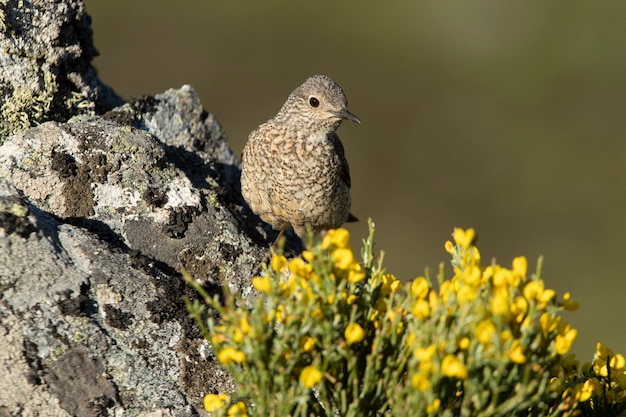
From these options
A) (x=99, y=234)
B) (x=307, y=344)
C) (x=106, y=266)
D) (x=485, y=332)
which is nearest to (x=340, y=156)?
(x=99, y=234)

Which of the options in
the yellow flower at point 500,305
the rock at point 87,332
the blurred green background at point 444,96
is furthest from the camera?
the blurred green background at point 444,96

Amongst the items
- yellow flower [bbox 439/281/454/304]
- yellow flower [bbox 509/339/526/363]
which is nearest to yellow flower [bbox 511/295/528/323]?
yellow flower [bbox 509/339/526/363]

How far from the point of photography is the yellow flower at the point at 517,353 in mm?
2848

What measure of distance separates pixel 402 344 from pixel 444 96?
46.8 feet

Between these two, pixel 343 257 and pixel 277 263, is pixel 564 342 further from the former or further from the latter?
pixel 277 263

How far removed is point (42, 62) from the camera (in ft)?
17.1

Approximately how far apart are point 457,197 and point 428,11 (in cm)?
555

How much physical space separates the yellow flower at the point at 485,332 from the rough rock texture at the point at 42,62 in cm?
336

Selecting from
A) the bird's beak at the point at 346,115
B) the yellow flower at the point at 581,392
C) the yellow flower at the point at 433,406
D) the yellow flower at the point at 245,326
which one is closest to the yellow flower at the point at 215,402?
the yellow flower at the point at 245,326

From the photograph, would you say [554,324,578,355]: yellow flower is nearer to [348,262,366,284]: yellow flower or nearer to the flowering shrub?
the flowering shrub

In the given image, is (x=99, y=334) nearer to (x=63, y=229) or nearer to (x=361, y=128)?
(x=63, y=229)

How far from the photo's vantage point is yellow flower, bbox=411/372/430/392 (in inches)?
111

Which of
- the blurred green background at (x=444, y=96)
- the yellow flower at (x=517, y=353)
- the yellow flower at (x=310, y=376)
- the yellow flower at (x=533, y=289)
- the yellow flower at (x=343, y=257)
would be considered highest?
the blurred green background at (x=444, y=96)

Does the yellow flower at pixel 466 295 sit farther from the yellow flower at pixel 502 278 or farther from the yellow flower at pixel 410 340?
the yellow flower at pixel 410 340
